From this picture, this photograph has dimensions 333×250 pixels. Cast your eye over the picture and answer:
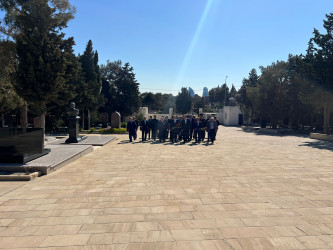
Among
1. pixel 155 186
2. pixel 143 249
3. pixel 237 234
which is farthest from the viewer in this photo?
pixel 155 186

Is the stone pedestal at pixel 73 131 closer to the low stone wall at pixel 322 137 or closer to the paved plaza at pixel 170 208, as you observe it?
the paved plaza at pixel 170 208

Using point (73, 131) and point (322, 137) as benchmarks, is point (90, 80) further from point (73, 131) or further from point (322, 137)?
point (322, 137)

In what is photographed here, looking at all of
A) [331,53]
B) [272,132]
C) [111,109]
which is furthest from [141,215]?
[111,109]

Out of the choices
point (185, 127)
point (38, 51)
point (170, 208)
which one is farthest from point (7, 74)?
point (170, 208)

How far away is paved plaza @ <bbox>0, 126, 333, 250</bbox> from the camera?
10.7 feet

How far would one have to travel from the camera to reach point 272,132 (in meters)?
24.0

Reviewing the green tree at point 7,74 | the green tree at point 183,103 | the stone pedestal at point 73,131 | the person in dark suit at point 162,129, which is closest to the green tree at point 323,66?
the person in dark suit at point 162,129

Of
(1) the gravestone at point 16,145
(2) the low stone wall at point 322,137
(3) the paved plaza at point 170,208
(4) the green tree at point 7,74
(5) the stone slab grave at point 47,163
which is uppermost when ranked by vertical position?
(4) the green tree at point 7,74

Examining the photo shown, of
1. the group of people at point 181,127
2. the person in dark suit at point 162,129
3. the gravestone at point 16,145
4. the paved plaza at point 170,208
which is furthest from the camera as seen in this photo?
the person in dark suit at point 162,129

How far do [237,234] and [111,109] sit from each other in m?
28.7

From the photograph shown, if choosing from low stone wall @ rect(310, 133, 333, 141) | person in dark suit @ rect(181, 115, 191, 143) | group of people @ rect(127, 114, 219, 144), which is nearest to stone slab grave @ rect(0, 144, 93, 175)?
group of people @ rect(127, 114, 219, 144)

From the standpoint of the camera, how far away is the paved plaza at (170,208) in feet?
10.7

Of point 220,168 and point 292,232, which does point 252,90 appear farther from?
point 292,232

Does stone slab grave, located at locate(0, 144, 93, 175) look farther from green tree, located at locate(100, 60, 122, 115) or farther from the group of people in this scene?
green tree, located at locate(100, 60, 122, 115)
